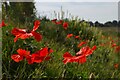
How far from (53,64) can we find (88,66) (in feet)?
2.79

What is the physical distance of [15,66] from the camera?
3701mm

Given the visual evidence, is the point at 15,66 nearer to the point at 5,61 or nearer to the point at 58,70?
the point at 5,61

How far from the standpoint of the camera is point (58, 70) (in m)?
3.88

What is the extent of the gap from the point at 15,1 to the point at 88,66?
8.14 metres

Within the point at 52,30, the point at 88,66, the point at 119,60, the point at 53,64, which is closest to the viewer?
the point at 53,64

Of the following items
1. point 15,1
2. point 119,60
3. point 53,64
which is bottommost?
point 119,60

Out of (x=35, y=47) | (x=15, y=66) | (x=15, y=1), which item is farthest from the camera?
(x=15, y=1)

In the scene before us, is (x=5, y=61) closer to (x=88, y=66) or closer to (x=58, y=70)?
(x=58, y=70)

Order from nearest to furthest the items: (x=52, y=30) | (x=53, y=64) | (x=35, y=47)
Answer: (x=53, y=64) < (x=35, y=47) < (x=52, y=30)

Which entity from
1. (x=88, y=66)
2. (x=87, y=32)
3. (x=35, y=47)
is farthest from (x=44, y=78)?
(x=87, y=32)

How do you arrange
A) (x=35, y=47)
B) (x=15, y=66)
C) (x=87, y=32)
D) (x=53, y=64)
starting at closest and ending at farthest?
(x=15, y=66), (x=53, y=64), (x=35, y=47), (x=87, y=32)

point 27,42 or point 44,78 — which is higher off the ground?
point 27,42

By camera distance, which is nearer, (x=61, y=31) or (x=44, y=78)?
(x=44, y=78)

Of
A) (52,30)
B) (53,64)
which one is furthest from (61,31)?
(53,64)
